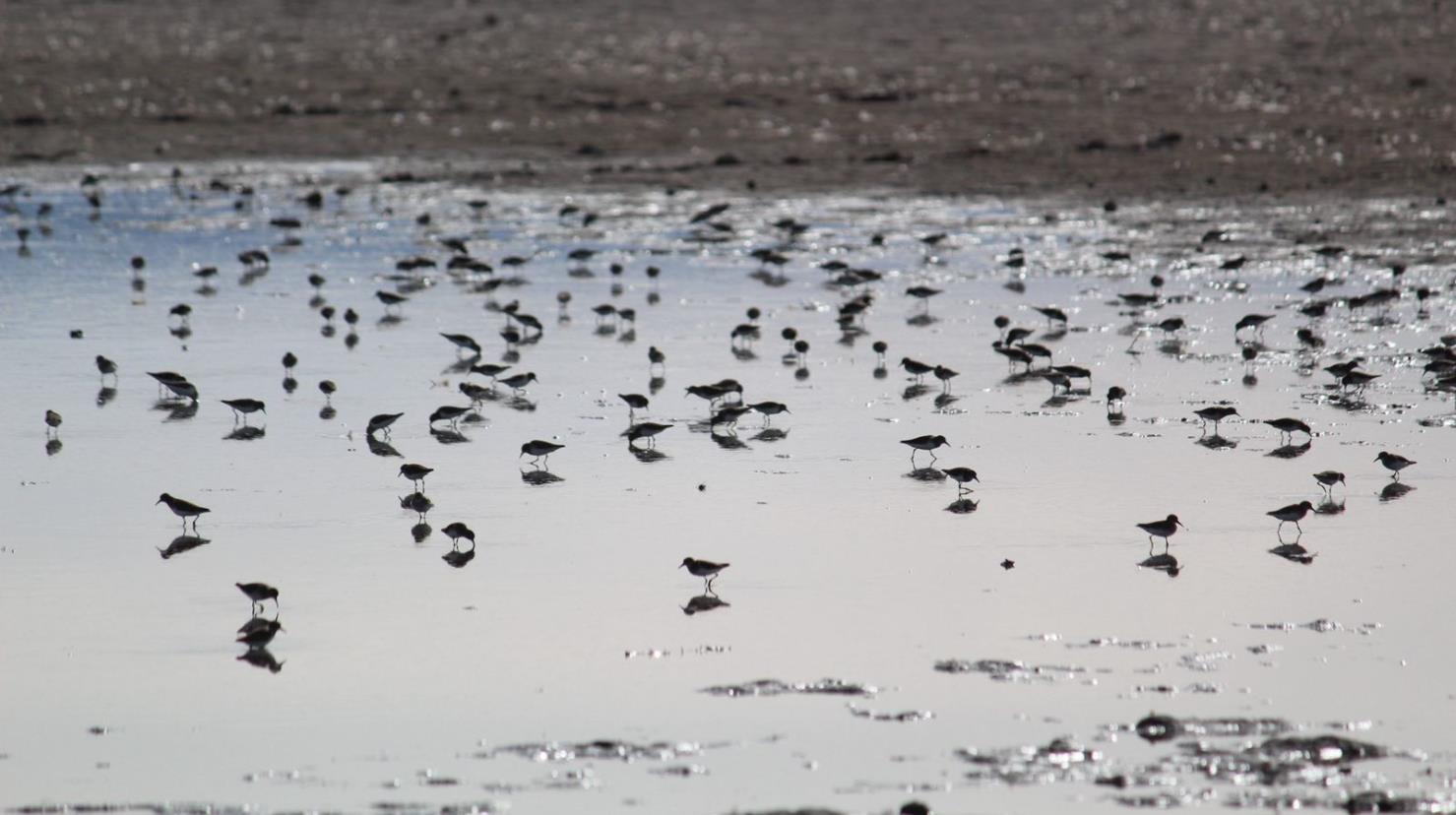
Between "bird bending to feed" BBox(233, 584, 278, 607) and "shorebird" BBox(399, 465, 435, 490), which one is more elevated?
"shorebird" BBox(399, 465, 435, 490)

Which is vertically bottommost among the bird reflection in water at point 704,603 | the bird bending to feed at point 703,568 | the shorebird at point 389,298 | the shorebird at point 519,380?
the bird reflection in water at point 704,603

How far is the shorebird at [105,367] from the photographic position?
23578mm

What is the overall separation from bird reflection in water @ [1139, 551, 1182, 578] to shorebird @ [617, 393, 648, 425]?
6.97m

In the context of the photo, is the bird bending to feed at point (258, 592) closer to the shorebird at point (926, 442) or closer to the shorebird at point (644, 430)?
the shorebird at point (644, 430)

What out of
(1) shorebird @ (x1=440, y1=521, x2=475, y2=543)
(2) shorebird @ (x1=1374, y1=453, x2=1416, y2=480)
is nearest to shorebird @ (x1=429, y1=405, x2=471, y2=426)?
(1) shorebird @ (x1=440, y1=521, x2=475, y2=543)

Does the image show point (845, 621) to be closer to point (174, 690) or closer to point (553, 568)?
point (553, 568)

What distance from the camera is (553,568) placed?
1600cm

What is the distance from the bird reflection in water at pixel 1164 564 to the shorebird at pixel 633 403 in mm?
6971

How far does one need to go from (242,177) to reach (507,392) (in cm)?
2057

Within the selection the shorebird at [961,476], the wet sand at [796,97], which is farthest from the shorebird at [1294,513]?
the wet sand at [796,97]

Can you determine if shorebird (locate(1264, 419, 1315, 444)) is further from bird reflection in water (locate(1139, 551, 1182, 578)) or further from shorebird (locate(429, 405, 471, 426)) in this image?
shorebird (locate(429, 405, 471, 426))

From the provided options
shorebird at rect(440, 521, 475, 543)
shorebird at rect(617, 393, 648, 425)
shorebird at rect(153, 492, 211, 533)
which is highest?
shorebird at rect(617, 393, 648, 425)

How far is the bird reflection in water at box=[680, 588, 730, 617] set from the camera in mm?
14852

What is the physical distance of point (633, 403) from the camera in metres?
21.7
